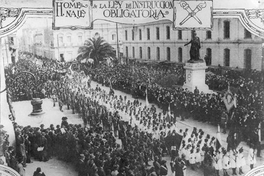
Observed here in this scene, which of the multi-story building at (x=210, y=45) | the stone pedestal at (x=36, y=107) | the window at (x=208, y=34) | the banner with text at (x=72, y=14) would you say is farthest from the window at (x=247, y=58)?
the stone pedestal at (x=36, y=107)

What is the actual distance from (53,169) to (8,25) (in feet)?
7.49

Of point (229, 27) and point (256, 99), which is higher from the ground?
point (229, 27)

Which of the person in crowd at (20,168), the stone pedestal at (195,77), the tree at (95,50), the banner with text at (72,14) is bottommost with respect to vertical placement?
the person in crowd at (20,168)

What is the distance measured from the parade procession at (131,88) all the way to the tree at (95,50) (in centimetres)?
2

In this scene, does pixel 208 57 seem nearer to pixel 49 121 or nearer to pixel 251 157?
pixel 251 157

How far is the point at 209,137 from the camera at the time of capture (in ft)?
17.0

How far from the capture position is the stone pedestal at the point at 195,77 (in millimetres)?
5395

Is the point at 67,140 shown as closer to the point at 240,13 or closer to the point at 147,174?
the point at 147,174

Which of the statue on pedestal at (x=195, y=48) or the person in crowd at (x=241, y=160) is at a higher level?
the statue on pedestal at (x=195, y=48)

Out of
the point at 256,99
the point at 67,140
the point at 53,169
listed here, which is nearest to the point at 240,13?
the point at 256,99

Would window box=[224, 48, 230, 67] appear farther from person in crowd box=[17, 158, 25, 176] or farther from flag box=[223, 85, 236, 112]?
person in crowd box=[17, 158, 25, 176]

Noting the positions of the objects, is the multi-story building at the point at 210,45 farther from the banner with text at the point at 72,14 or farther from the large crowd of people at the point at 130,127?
the banner with text at the point at 72,14

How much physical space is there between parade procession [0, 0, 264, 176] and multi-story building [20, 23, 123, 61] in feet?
0.05

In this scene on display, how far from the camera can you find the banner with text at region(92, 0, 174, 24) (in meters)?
4.91
